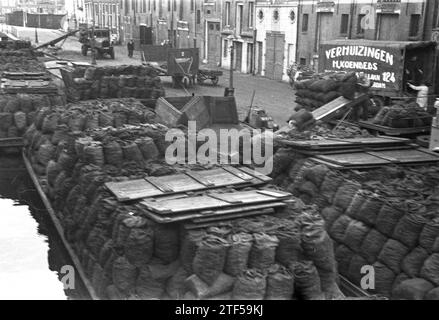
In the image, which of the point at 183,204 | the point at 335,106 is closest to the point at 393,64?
the point at 335,106

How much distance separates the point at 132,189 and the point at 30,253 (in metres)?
3.24

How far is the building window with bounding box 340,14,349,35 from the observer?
104 feet

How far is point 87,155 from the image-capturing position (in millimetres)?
9758

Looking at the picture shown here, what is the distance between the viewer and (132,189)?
8195 millimetres

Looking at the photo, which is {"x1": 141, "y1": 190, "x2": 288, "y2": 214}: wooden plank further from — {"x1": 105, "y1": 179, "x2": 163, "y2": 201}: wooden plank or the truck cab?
the truck cab

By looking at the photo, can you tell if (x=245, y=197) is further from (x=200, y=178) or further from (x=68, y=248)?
(x=68, y=248)

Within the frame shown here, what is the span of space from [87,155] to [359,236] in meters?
4.81

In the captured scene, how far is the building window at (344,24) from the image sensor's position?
3162 cm

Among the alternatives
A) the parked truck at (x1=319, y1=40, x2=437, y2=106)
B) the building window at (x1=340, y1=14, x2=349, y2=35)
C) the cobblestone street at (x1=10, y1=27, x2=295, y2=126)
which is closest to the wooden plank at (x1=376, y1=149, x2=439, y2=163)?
the cobblestone street at (x1=10, y1=27, x2=295, y2=126)

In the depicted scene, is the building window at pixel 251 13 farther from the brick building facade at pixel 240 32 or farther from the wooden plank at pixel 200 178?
the wooden plank at pixel 200 178

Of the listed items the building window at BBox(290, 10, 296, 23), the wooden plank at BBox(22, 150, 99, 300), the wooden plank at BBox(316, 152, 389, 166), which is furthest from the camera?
the building window at BBox(290, 10, 296, 23)

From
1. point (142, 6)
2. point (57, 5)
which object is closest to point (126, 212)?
point (142, 6)

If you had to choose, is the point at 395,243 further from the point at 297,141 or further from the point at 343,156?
the point at 297,141

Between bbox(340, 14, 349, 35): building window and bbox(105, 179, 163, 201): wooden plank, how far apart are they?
2582 cm
